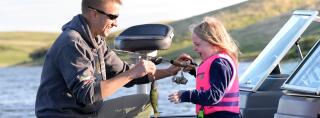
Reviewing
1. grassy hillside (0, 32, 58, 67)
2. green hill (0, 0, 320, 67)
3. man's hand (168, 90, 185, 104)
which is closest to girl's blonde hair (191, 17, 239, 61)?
man's hand (168, 90, 185, 104)

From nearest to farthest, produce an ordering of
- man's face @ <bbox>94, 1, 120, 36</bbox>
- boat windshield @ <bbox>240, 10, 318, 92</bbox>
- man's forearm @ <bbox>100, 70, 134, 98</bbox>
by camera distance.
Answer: man's forearm @ <bbox>100, 70, 134, 98</bbox>
man's face @ <bbox>94, 1, 120, 36</bbox>
boat windshield @ <bbox>240, 10, 318, 92</bbox>

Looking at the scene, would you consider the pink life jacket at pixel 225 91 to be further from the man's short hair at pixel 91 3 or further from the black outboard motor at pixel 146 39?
the man's short hair at pixel 91 3

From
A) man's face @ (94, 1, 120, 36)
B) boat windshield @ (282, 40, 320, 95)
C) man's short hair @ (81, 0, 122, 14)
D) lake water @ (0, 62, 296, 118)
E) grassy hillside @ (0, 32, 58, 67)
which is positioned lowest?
grassy hillside @ (0, 32, 58, 67)

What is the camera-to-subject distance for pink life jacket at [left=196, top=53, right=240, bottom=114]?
5.49 meters

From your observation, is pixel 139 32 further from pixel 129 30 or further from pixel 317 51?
pixel 317 51

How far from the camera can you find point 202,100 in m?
5.38

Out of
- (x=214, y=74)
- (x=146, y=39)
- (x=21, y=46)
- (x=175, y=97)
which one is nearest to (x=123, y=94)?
(x=146, y=39)

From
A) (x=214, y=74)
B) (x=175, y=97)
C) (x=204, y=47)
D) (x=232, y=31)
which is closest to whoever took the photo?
(x=175, y=97)

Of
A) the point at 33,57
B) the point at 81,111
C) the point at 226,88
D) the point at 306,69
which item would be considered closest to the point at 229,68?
the point at 226,88

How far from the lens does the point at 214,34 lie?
17.9ft

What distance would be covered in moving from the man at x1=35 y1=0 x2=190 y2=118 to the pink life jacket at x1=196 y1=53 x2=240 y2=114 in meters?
0.39

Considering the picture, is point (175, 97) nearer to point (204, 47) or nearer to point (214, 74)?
point (214, 74)

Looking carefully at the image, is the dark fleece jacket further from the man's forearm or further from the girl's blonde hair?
the girl's blonde hair

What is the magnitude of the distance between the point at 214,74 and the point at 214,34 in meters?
0.25
